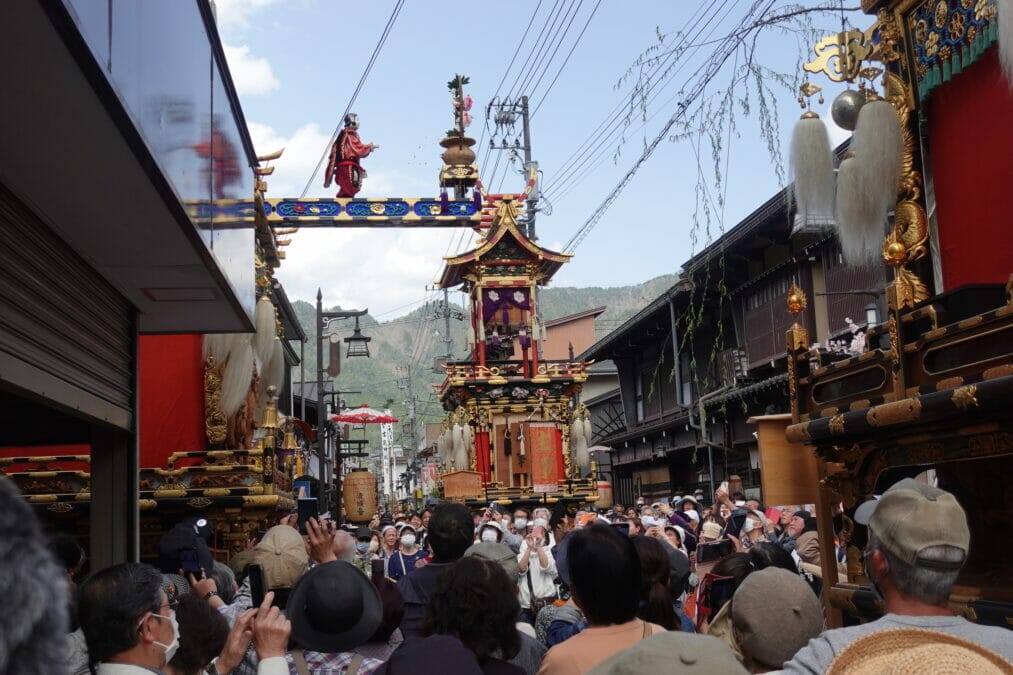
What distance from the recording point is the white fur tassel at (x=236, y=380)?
15289 millimetres

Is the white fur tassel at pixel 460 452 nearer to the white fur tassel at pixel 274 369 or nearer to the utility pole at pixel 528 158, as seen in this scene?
the utility pole at pixel 528 158

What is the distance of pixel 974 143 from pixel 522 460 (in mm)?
29410

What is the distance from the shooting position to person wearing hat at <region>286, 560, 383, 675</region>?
4.20 m

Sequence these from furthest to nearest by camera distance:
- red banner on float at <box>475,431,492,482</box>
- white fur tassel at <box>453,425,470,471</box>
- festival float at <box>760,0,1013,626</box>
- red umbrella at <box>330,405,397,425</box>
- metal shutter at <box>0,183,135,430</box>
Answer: red banner on float at <box>475,431,492,482</box>, white fur tassel at <box>453,425,470,471</box>, red umbrella at <box>330,405,397,425</box>, festival float at <box>760,0,1013,626</box>, metal shutter at <box>0,183,135,430</box>

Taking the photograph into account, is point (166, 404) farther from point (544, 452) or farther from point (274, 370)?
point (544, 452)

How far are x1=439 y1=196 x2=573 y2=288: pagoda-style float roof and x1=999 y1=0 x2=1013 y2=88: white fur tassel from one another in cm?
3043

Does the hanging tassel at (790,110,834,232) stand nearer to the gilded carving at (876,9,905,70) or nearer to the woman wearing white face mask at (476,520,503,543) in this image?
the gilded carving at (876,9,905,70)

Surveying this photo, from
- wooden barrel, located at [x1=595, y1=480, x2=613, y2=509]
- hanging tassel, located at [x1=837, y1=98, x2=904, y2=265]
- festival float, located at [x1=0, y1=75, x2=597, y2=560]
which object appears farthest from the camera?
wooden barrel, located at [x1=595, y1=480, x2=613, y2=509]

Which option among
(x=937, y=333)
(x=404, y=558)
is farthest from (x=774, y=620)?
(x=404, y=558)

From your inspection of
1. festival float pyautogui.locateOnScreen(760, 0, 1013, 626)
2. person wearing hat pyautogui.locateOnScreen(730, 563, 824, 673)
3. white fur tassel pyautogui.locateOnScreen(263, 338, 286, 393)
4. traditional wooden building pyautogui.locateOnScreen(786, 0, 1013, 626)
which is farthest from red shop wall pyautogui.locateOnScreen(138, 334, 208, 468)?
person wearing hat pyautogui.locateOnScreen(730, 563, 824, 673)

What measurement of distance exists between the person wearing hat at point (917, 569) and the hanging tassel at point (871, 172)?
19.0 feet

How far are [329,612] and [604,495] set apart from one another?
36049 mm

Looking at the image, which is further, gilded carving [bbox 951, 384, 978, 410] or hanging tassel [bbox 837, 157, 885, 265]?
hanging tassel [bbox 837, 157, 885, 265]

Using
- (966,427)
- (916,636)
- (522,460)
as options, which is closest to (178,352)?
(966,427)
